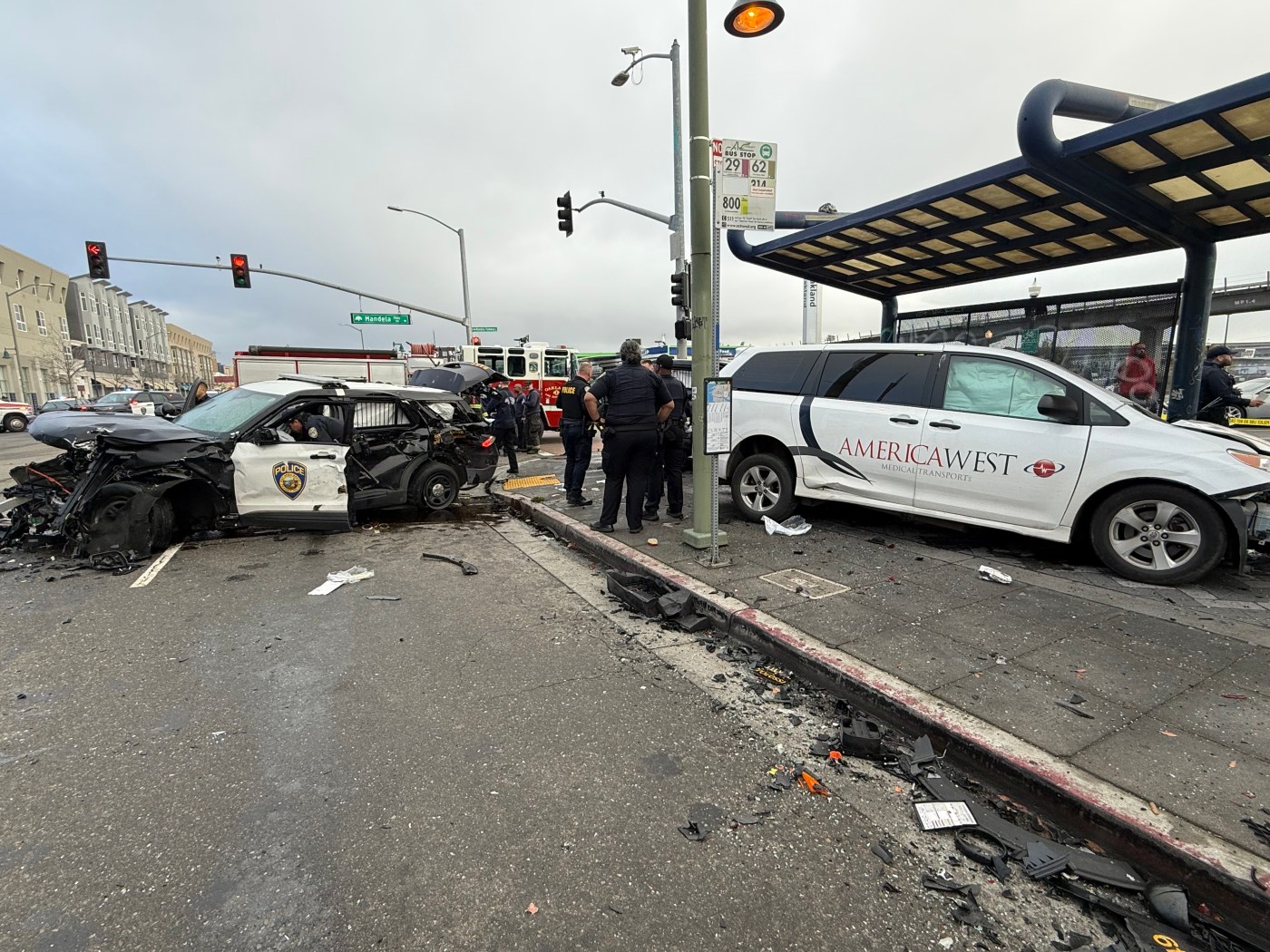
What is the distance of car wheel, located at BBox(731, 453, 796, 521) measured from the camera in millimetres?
6348

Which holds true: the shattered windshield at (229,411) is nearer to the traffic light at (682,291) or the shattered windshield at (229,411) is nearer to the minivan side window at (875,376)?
the traffic light at (682,291)

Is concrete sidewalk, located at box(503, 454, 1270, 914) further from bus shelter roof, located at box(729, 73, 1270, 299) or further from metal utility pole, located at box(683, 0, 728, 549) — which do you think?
bus shelter roof, located at box(729, 73, 1270, 299)

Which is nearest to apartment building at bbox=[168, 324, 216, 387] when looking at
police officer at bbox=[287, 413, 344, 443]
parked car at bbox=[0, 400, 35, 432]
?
parked car at bbox=[0, 400, 35, 432]

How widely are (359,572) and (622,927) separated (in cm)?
429

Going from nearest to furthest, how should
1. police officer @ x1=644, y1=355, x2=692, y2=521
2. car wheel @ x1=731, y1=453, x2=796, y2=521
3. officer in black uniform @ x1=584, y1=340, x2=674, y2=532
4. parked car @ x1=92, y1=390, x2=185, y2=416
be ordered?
officer in black uniform @ x1=584, y1=340, x2=674, y2=532 < car wheel @ x1=731, y1=453, x2=796, y2=521 < police officer @ x1=644, y1=355, x2=692, y2=521 < parked car @ x1=92, y1=390, x2=185, y2=416

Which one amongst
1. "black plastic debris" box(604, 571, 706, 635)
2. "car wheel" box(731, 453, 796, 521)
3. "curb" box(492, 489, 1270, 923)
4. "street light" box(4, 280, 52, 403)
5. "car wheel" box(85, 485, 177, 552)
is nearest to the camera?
"curb" box(492, 489, 1270, 923)

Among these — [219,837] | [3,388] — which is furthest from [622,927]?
[3,388]

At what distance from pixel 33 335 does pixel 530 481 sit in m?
72.4

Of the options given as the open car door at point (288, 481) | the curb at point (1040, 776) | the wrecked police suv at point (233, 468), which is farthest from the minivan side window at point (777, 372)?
the open car door at point (288, 481)

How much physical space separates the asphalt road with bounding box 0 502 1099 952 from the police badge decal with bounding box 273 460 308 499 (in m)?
2.14

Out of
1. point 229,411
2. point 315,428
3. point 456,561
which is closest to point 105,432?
point 229,411

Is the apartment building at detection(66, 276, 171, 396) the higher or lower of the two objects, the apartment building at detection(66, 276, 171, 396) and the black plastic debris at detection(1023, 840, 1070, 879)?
the higher

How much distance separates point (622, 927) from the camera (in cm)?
188

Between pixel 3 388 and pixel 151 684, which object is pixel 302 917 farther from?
pixel 3 388
